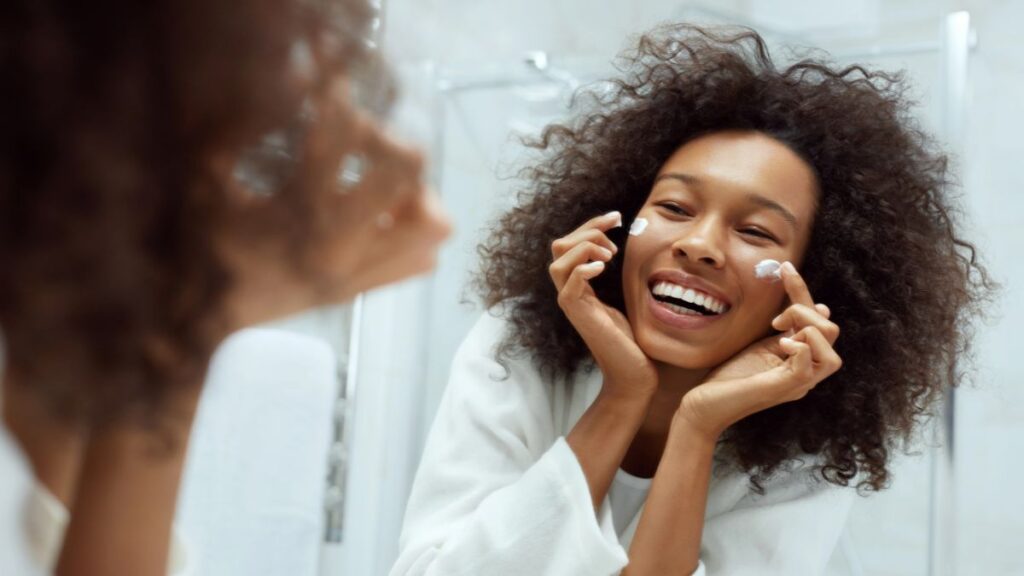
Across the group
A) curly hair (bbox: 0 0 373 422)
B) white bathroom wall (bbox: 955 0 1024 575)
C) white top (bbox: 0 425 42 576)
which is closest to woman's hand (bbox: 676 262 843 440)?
white top (bbox: 0 425 42 576)

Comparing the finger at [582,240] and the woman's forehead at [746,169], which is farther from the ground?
the woman's forehead at [746,169]

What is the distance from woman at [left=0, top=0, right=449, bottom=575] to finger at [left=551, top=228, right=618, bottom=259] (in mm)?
602

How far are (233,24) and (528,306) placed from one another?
847 millimetres

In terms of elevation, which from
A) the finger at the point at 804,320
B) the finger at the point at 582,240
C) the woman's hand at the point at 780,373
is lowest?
the woman's hand at the point at 780,373

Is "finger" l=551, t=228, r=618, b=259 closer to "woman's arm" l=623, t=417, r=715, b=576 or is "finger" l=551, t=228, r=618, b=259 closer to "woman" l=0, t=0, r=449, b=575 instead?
"woman's arm" l=623, t=417, r=715, b=576

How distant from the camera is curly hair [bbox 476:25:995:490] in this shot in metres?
1.17

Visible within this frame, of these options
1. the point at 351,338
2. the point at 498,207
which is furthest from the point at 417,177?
the point at 498,207

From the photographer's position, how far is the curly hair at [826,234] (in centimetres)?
117

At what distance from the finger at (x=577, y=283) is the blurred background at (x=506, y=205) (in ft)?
0.74

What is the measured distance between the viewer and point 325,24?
16.9 inches

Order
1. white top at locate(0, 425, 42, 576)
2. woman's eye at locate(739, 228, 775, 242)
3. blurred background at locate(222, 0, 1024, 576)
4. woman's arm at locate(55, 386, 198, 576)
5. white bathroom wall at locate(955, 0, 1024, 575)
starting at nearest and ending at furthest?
woman's arm at locate(55, 386, 198, 576) < white top at locate(0, 425, 42, 576) < woman's eye at locate(739, 228, 775, 242) < blurred background at locate(222, 0, 1024, 576) < white bathroom wall at locate(955, 0, 1024, 575)

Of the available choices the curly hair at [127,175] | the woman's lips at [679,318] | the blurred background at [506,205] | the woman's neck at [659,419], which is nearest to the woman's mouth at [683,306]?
the woman's lips at [679,318]

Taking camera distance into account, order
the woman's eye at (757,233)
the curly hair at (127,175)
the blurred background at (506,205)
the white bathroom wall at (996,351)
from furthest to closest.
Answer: the white bathroom wall at (996,351), the blurred background at (506,205), the woman's eye at (757,233), the curly hair at (127,175)

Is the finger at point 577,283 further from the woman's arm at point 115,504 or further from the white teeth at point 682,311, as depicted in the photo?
the woman's arm at point 115,504
